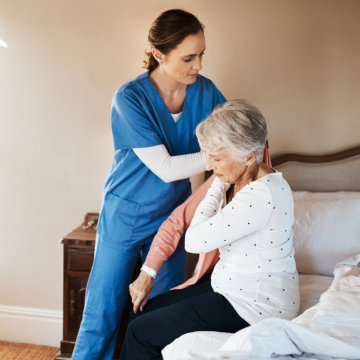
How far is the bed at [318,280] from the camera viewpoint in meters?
1.26

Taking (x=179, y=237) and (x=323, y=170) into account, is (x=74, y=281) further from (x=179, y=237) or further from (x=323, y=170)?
(x=323, y=170)

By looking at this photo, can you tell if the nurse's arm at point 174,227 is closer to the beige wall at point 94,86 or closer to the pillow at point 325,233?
the pillow at point 325,233

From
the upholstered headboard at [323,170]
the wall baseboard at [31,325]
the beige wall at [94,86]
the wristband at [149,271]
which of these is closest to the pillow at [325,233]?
the upholstered headboard at [323,170]

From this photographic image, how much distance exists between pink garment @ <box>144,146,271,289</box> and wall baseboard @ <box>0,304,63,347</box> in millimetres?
1199

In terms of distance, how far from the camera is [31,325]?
112 inches

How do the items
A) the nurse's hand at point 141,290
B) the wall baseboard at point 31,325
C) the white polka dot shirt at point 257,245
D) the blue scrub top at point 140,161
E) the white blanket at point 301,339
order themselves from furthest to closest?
the wall baseboard at point 31,325
the blue scrub top at point 140,161
the nurse's hand at point 141,290
the white polka dot shirt at point 257,245
the white blanket at point 301,339

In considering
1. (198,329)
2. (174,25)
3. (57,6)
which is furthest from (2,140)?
(198,329)

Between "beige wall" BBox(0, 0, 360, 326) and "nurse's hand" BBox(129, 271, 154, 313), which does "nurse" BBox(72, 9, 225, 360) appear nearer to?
"nurse's hand" BBox(129, 271, 154, 313)

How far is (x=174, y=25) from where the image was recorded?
6.00 ft

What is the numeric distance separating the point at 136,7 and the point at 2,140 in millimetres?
1020

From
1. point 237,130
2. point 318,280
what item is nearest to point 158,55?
point 237,130

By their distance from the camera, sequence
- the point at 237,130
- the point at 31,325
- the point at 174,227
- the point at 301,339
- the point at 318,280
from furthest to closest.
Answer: the point at 31,325, the point at 318,280, the point at 174,227, the point at 237,130, the point at 301,339

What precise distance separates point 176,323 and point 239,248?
31cm

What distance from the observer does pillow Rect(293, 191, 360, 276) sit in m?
2.16
